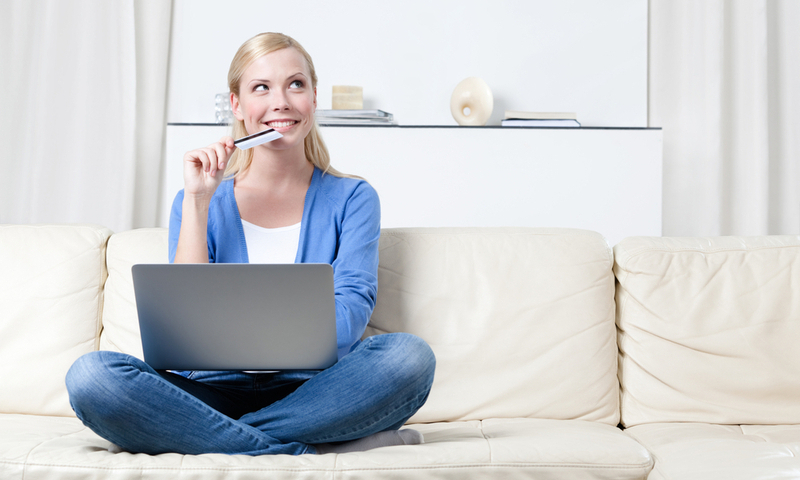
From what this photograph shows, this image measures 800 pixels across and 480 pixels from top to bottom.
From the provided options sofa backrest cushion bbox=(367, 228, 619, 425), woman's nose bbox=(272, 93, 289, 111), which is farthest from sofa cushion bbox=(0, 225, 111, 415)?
sofa backrest cushion bbox=(367, 228, 619, 425)

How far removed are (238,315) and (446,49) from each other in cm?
192

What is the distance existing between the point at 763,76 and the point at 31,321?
248 cm

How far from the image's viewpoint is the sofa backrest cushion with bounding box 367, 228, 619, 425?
4.54ft

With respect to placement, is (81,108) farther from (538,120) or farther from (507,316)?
(507,316)

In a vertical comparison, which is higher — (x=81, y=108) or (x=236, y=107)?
(x=81, y=108)

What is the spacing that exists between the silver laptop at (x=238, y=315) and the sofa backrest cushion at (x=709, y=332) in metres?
0.70

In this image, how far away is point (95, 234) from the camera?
1.54 meters

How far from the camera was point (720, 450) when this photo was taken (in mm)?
1118

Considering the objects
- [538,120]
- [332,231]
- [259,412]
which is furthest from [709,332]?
[538,120]

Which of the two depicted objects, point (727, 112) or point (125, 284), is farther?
point (727, 112)

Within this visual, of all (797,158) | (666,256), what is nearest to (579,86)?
(797,158)

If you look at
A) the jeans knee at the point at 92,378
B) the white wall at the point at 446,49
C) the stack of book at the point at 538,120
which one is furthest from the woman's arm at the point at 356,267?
the white wall at the point at 446,49

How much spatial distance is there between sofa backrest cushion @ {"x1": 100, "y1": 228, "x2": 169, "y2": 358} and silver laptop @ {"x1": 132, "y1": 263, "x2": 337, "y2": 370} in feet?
1.33

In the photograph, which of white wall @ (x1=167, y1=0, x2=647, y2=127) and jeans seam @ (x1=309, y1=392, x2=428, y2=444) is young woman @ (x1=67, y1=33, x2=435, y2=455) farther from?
white wall @ (x1=167, y1=0, x2=647, y2=127)
